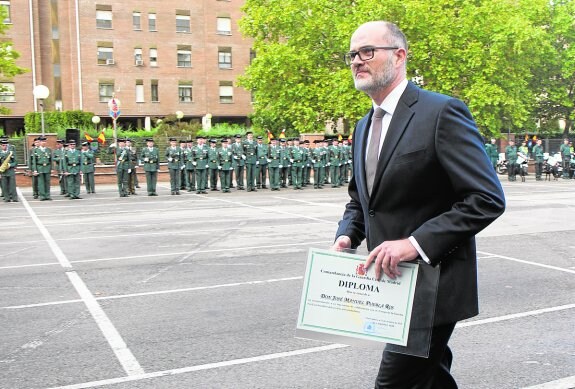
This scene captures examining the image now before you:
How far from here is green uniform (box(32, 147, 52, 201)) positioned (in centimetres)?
2406

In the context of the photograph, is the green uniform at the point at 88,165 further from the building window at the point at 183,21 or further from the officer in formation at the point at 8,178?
the building window at the point at 183,21

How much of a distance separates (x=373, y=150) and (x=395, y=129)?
0.16m

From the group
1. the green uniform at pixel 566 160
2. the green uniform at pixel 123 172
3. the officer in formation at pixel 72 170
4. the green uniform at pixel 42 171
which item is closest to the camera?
the green uniform at pixel 42 171

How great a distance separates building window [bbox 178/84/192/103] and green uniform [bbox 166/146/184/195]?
30.8 meters

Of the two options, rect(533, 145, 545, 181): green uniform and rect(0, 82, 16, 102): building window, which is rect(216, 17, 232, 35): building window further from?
rect(533, 145, 545, 181): green uniform

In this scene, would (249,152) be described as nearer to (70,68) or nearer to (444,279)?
(444,279)

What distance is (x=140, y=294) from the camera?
7.72m

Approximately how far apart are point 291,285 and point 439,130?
5.44 m

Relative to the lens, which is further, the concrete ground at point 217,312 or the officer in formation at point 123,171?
the officer in formation at point 123,171

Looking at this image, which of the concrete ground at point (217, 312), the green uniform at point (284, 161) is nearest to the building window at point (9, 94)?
the green uniform at point (284, 161)

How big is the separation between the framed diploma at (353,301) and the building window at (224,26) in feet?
188

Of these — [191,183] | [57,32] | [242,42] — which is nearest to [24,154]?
[191,183]

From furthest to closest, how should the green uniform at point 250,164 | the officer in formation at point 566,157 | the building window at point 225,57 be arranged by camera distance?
the building window at point 225,57 < the officer in formation at point 566,157 < the green uniform at point 250,164

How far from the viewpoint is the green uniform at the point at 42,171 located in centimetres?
2406
